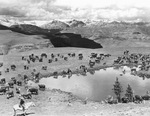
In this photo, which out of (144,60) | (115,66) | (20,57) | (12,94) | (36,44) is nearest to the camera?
(12,94)

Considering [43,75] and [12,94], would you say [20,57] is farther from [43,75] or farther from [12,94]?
[12,94]

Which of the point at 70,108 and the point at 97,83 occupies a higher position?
the point at 70,108

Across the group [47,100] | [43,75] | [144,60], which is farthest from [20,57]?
[47,100]

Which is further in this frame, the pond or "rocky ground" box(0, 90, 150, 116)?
the pond

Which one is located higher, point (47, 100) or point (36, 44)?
point (36, 44)

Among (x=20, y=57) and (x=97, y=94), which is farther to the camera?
(x=20, y=57)

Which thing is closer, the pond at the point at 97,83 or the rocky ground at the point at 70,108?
the rocky ground at the point at 70,108

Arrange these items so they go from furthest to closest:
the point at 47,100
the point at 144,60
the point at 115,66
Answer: the point at 144,60 < the point at 115,66 < the point at 47,100

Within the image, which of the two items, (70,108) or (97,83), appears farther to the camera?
(97,83)
